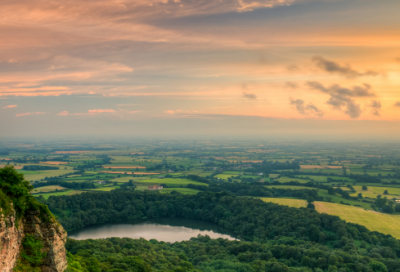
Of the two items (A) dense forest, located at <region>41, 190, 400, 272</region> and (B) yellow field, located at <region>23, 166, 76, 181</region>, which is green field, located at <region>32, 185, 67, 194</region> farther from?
(B) yellow field, located at <region>23, 166, 76, 181</region>

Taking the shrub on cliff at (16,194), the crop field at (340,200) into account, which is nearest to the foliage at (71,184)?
the crop field at (340,200)

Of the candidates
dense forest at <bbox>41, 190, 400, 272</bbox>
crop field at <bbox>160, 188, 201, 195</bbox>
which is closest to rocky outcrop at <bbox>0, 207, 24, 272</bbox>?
dense forest at <bbox>41, 190, 400, 272</bbox>

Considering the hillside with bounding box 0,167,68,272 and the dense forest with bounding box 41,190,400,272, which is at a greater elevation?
the hillside with bounding box 0,167,68,272

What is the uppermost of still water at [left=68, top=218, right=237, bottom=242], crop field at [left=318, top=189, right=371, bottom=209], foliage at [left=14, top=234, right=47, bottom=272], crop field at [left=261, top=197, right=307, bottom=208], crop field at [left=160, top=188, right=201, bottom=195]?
foliage at [left=14, top=234, right=47, bottom=272]

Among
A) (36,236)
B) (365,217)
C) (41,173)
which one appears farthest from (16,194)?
(41,173)

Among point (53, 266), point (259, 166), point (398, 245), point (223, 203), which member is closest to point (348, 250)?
point (398, 245)
